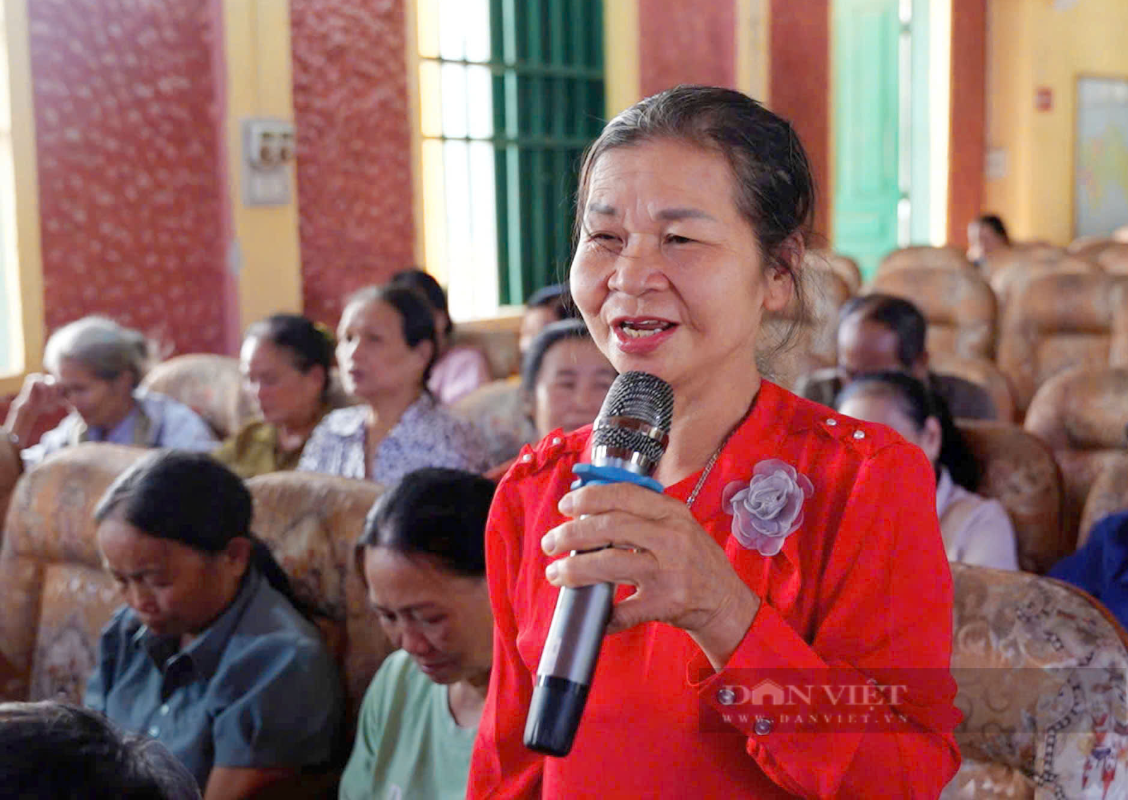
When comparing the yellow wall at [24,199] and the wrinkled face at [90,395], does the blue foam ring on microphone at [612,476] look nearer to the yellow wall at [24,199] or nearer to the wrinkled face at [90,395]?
the wrinkled face at [90,395]

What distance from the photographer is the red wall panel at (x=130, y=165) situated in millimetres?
4352

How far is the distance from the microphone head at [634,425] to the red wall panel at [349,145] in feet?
14.8

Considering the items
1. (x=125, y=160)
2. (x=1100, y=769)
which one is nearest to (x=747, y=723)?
(x=1100, y=769)

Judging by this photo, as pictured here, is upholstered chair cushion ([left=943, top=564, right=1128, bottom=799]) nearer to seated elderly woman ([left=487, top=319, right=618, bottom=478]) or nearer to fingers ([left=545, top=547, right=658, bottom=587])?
fingers ([left=545, top=547, right=658, bottom=587])

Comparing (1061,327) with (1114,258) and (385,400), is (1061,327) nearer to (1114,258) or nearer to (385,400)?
(1114,258)

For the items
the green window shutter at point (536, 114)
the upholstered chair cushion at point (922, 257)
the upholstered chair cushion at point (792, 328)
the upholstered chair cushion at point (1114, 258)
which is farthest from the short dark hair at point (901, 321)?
the upholstered chair cushion at point (1114, 258)

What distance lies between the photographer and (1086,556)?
90.7 inches

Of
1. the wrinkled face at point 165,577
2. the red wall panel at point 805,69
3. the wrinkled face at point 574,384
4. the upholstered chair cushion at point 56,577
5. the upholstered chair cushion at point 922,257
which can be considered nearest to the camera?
the wrinkled face at point 165,577

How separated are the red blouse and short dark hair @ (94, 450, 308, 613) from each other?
38.6 inches

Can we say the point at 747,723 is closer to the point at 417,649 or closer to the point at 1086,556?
the point at 417,649

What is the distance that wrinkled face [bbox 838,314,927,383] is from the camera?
325 cm

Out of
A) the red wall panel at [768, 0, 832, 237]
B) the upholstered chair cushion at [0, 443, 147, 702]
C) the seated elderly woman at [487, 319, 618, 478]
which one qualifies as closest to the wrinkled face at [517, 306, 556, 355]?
the seated elderly woman at [487, 319, 618, 478]

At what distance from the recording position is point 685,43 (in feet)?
23.3

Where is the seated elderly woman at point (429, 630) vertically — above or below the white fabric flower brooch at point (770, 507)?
below
